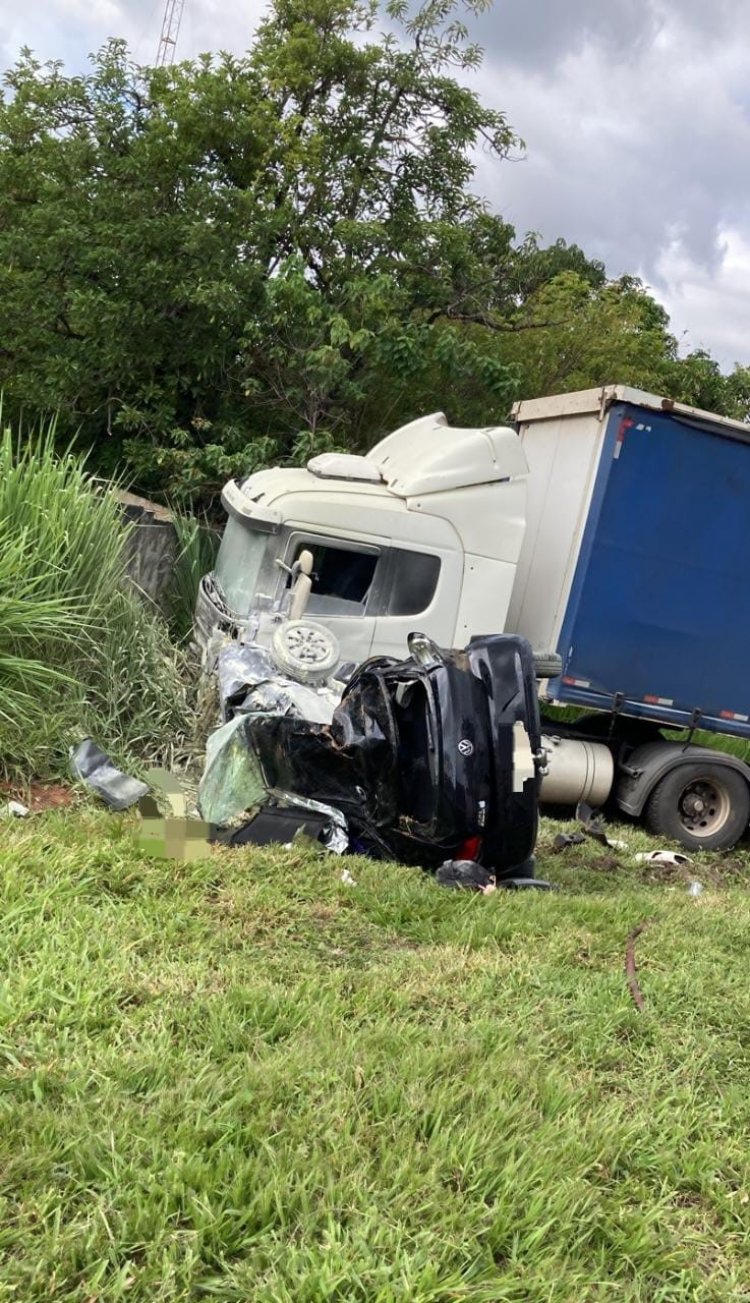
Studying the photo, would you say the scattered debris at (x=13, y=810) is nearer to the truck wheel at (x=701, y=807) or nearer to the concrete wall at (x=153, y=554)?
the concrete wall at (x=153, y=554)

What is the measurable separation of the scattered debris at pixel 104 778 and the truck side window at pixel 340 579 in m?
2.42

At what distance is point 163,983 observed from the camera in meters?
2.78

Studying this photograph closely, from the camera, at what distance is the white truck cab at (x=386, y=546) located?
6.75 metres

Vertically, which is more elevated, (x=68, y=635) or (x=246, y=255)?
(x=246, y=255)

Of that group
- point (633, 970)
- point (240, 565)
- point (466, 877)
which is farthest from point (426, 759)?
point (240, 565)

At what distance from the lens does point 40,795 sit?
4.48m

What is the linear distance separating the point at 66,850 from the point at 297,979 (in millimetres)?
1133

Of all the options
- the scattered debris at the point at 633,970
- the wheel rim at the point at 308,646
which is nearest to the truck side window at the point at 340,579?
the wheel rim at the point at 308,646

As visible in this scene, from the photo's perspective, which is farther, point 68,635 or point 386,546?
point 386,546

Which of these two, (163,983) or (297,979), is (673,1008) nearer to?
(297,979)

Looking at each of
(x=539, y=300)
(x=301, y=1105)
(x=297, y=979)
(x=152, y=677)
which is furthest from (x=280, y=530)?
(x=539, y=300)

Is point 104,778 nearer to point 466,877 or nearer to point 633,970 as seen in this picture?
point 466,877

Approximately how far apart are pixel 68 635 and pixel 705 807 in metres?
5.32

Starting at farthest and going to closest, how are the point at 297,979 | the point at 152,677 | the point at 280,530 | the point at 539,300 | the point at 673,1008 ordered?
the point at 539,300 < the point at 280,530 < the point at 152,677 < the point at 673,1008 < the point at 297,979
